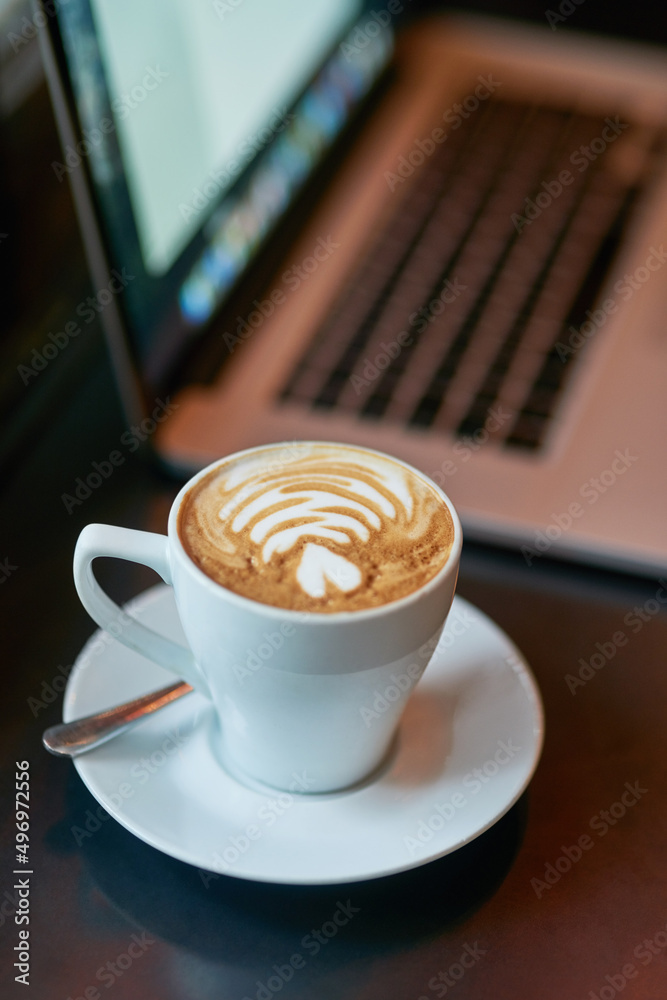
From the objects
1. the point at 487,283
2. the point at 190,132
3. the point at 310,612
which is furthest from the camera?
the point at 487,283

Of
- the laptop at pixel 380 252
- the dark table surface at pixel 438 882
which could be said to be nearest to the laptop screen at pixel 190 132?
the laptop at pixel 380 252

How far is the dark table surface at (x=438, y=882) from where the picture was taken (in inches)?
17.2

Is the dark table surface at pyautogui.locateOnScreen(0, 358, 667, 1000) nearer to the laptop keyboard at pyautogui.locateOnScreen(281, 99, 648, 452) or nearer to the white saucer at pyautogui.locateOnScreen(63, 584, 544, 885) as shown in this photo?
the white saucer at pyautogui.locateOnScreen(63, 584, 544, 885)

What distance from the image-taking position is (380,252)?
0.89 meters

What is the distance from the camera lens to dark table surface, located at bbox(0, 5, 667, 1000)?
0.44m

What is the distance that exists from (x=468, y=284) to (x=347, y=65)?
0.30m

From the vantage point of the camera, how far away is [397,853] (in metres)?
0.44

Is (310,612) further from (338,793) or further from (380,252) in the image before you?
(380,252)

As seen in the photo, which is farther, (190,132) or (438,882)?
(190,132)

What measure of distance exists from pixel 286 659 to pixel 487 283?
0.53 metres

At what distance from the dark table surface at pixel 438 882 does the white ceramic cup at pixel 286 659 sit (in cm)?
6

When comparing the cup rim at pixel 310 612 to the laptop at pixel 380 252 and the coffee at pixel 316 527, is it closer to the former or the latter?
the coffee at pixel 316 527

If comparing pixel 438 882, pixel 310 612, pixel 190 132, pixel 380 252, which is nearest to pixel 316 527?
pixel 310 612

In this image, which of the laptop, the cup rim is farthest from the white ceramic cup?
the laptop
